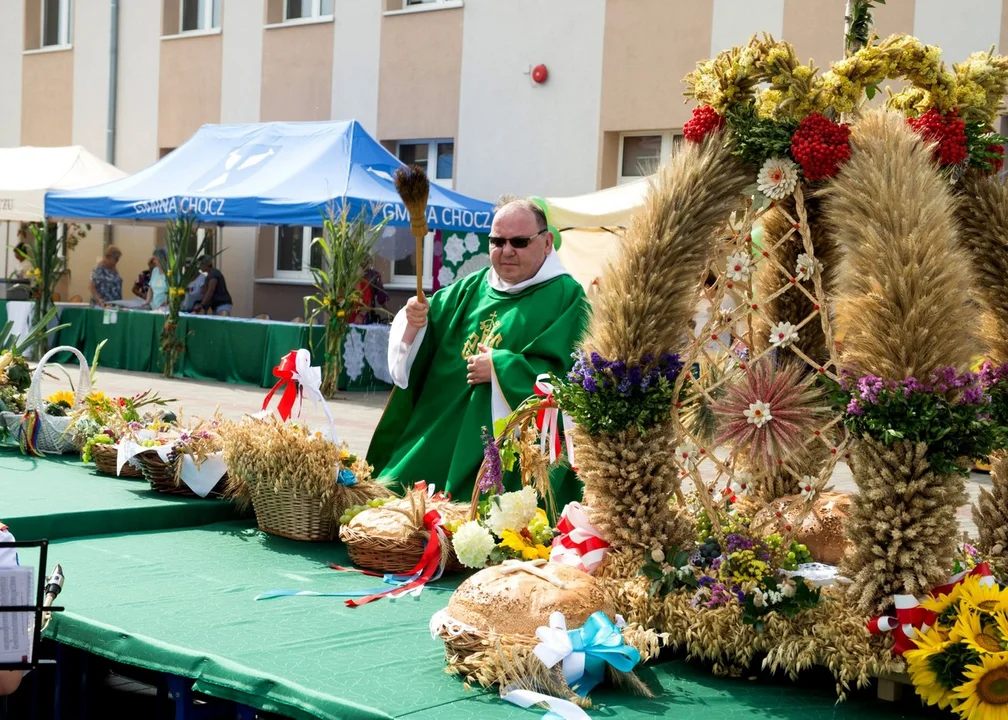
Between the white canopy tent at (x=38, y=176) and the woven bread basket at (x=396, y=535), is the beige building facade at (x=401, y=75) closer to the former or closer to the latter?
the white canopy tent at (x=38, y=176)

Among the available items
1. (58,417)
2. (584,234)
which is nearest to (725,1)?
(584,234)

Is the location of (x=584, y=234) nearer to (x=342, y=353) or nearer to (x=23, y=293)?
(x=342, y=353)

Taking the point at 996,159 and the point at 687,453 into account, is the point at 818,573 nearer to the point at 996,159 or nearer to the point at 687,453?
the point at 687,453

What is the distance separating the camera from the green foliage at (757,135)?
3666mm

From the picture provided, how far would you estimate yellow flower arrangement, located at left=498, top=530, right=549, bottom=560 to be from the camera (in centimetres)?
416

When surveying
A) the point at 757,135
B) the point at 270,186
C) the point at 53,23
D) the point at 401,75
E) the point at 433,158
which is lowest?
the point at 757,135

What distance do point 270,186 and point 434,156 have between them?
137 inches

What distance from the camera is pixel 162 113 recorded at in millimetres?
19781

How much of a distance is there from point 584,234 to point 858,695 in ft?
30.7

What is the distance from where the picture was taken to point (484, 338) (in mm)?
5586

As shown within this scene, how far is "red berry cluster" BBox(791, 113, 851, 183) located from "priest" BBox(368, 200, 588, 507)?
6.20 feet

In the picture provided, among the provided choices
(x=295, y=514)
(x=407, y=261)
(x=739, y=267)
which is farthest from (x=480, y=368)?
(x=407, y=261)

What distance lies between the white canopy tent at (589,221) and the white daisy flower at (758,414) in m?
6.72

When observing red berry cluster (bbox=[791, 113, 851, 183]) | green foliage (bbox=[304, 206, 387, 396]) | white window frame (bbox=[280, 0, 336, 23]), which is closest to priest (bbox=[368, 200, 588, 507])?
red berry cluster (bbox=[791, 113, 851, 183])
